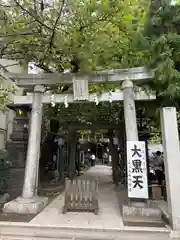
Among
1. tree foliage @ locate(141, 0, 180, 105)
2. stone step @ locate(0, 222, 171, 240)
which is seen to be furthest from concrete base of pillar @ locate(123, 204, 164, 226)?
tree foliage @ locate(141, 0, 180, 105)

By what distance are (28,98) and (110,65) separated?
3085 mm

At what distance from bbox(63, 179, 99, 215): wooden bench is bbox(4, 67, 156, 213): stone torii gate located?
88 cm

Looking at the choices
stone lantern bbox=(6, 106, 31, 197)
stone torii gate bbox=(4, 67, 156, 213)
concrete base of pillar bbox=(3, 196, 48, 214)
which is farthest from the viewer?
stone lantern bbox=(6, 106, 31, 197)

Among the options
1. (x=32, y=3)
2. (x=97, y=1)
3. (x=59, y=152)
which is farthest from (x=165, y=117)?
(x=59, y=152)

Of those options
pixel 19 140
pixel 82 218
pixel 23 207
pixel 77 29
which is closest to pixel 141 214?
pixel 82 218

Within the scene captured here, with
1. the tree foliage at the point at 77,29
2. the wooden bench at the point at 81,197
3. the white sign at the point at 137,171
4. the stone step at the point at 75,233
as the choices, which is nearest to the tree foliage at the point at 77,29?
the tree foliage at the point at 77,29

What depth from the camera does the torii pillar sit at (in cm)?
518

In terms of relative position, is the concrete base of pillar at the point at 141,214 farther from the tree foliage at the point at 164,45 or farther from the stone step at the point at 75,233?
the tree foliage at the point at 164,45

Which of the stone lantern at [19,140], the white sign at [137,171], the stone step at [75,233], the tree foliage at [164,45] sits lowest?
the stone step at [75,233]

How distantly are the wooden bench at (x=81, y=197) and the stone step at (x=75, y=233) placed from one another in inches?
42.1

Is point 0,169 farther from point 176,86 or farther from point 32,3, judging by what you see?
point 176,86

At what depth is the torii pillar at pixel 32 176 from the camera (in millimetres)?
5176

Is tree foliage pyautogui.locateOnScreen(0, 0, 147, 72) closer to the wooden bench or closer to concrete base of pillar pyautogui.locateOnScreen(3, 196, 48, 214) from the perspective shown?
the wooden bench

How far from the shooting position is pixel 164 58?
5465 millimetres
